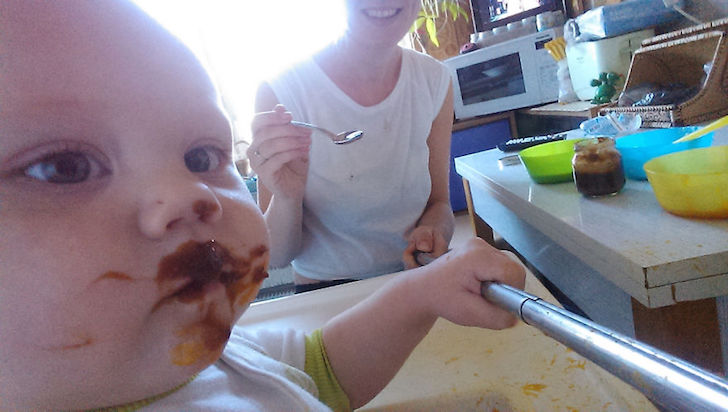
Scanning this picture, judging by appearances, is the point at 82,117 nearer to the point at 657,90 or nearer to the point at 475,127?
the point at 657,90

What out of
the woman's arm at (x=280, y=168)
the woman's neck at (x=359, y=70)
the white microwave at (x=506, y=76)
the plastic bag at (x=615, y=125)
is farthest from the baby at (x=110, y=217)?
the white microwave at (x=506, y=76)

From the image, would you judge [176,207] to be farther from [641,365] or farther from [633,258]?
[633,258]

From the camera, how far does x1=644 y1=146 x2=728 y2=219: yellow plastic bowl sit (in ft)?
1.67

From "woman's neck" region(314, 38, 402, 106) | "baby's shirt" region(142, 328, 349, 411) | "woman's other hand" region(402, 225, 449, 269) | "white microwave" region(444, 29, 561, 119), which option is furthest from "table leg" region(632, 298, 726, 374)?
"white microwave" region(444, 29, 561, 119)

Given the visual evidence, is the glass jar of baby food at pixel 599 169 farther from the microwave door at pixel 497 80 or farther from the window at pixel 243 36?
the window at pixel 243 36

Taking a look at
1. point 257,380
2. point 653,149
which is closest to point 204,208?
point 257,380

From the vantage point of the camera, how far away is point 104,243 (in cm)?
25

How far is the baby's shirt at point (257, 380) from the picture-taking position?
14.1 inches

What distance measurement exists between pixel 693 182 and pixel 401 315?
376mm

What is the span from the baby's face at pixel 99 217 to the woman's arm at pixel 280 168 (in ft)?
1.21

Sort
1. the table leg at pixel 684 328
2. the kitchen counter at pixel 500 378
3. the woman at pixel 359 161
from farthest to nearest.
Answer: the woman at pixel 359 161 < the table leg at pixel 684 328 < the kitchen counter at pixel 500 378

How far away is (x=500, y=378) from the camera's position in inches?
19.6

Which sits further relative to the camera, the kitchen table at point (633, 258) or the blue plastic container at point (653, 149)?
the blue plastic container at point (653, 149)

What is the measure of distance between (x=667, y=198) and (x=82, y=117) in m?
0.63
